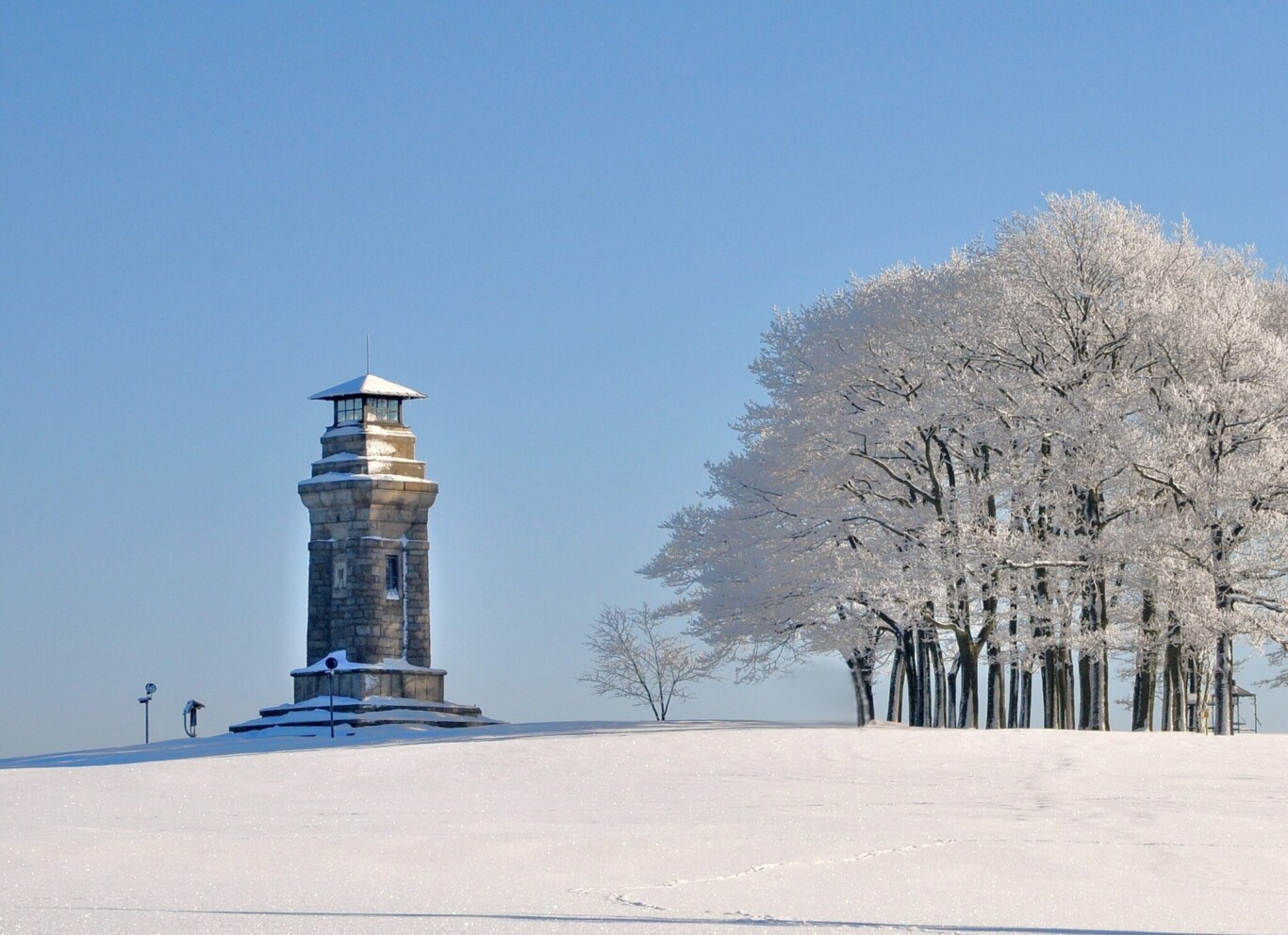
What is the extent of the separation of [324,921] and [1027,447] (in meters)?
28.2

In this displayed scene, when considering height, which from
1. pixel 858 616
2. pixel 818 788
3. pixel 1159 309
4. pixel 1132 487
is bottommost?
pixel 818 788

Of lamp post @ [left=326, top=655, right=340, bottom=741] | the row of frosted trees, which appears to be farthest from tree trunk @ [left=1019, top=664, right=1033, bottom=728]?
lamp post @ [left=326, top=655, right=340, bottom=741]

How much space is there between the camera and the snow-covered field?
44.3 ft

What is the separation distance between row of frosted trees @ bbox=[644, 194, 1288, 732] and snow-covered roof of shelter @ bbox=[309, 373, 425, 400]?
17685mm

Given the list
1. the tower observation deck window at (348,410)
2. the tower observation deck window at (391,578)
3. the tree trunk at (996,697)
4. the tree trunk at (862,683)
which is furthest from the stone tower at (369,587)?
the tree trunk at (996,697)

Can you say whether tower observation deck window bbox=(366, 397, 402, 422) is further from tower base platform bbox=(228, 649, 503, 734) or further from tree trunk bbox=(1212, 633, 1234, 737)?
tree trunk bbox=(1212, 633, 1234, 737)

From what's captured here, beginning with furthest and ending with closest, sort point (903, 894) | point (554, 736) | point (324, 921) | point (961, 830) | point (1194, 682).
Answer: point (1194, 682) → point (554, 736) → point (961, 830) → point (903, 894) → point (324, 921)

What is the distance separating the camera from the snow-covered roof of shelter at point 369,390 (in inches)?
2200

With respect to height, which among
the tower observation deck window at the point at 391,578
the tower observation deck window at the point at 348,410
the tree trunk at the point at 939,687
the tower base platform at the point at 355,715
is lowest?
the tower base platform at the point at 355,715

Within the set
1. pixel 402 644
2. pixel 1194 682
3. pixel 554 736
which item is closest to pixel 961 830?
pixel 554 736

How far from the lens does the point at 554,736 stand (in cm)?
3400

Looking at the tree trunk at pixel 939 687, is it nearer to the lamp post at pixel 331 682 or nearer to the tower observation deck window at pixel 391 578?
the lamp post at pixel 331 682

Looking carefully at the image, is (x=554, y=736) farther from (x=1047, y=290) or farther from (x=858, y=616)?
(x=1047, y=290)

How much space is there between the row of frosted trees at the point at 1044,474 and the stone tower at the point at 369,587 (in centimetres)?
1415
